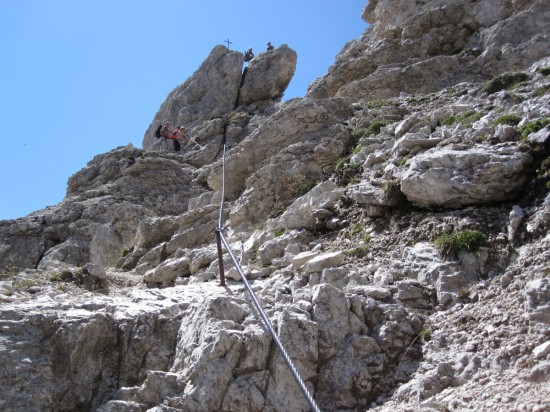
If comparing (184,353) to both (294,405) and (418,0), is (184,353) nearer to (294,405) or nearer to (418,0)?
(294,405)

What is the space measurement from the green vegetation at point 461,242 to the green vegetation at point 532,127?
Answer: 2.63 meters

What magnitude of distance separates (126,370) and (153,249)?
994cm

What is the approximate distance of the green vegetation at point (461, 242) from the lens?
7.96m

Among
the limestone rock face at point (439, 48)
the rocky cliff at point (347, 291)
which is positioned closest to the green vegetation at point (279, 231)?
the rocky cliff at point (347, 291)

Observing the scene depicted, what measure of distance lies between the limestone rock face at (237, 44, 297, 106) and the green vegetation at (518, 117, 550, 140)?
104 ft

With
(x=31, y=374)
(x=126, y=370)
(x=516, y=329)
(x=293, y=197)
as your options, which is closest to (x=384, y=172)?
(x=293, y=197)

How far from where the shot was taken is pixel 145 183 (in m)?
28.2

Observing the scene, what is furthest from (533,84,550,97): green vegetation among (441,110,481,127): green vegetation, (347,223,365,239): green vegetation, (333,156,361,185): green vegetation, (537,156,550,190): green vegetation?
(347,223,365,239): green vegetation

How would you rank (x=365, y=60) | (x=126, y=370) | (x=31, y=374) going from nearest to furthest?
(x=31, y=374) < (x=126, y=370) < (x=365, y=60)

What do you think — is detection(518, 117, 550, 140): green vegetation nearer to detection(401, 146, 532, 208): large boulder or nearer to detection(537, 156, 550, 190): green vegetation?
detection(401, 146, 532, 208): large boulder

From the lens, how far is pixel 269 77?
41.2m

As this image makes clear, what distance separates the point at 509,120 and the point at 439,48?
16.0 metres

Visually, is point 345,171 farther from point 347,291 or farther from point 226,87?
point 226,87

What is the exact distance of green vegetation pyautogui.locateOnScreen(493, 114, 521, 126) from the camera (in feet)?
34.0
